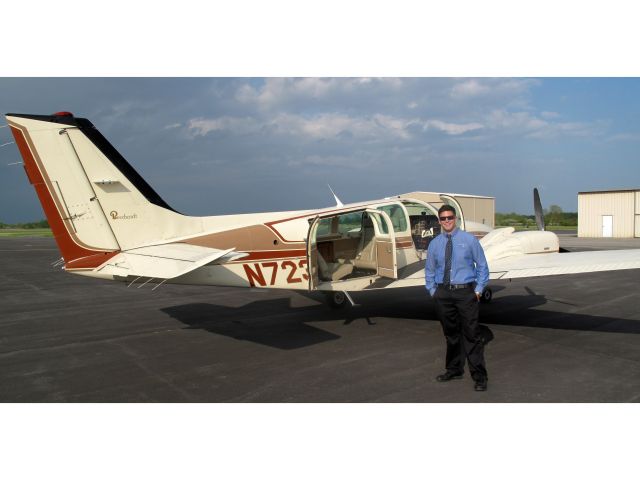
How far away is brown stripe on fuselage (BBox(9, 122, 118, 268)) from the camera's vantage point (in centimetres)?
739

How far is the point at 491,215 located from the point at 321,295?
10750mm

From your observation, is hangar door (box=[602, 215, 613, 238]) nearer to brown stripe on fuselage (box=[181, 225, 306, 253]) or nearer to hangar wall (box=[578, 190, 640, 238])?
hangar wall (box=[578, 190, 640, 238])

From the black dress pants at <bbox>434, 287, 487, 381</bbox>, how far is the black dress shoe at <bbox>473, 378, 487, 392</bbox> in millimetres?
35

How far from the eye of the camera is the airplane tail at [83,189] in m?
7.47

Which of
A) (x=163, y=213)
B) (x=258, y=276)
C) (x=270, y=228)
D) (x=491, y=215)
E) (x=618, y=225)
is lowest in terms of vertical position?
(x=618, y=225)

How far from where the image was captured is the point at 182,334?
8344mm

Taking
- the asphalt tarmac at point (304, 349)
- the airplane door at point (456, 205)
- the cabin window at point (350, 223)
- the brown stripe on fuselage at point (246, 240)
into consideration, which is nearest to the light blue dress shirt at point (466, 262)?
the asphalt tarmac at point (304, 349)

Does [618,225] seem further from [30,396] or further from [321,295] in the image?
[30,396]

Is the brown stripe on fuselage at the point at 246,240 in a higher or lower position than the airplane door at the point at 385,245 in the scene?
higher

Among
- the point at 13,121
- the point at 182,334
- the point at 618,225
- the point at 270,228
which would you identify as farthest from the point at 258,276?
the point at 618,225

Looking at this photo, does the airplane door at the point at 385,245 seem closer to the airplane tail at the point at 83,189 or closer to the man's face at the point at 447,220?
the man's face at the point at 447,220

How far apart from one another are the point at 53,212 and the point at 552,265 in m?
9.08

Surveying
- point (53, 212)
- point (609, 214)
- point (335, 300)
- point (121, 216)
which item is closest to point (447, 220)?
point (335, 300)

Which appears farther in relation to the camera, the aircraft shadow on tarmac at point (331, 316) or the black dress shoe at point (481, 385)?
the aircraft shadow on tarmac at point (331, 316)
